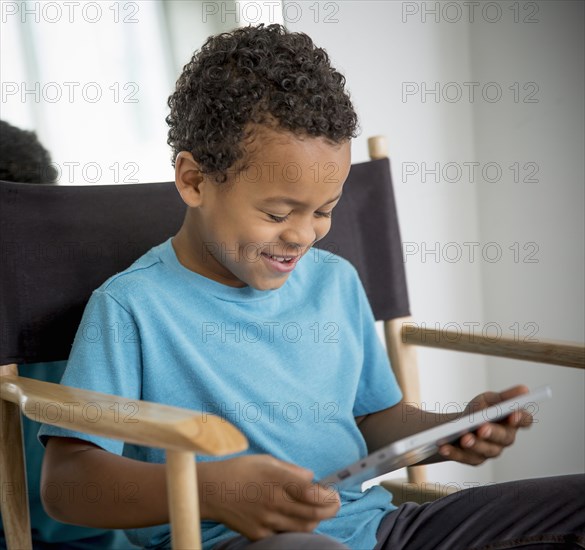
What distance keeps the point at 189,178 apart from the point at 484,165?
1053 millimetres

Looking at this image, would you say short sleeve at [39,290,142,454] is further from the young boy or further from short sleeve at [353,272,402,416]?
short sleeve at [353,272,402,416]

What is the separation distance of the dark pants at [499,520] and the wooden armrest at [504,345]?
0.53 ft

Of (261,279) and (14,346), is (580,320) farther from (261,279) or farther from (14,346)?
(14,346)

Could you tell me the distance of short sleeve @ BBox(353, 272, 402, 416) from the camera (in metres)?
1.05

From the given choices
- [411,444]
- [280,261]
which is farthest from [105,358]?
[411,444]

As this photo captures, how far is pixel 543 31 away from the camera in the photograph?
162 centimetres

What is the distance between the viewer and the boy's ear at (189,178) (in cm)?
89

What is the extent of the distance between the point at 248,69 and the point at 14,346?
1.37 ft

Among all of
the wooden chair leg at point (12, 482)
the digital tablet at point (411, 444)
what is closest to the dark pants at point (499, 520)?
the digital tablet at point (411, 444)

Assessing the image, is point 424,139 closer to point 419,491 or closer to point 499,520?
point 419,491

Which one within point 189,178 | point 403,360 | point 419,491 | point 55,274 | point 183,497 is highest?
point 189,178

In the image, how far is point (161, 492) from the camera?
0.73m

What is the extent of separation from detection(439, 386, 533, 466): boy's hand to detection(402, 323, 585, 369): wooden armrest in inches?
6.5

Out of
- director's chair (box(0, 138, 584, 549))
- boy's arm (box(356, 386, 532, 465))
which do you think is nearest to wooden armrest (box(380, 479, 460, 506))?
director's chair (box(0, 138, 584, 549))
